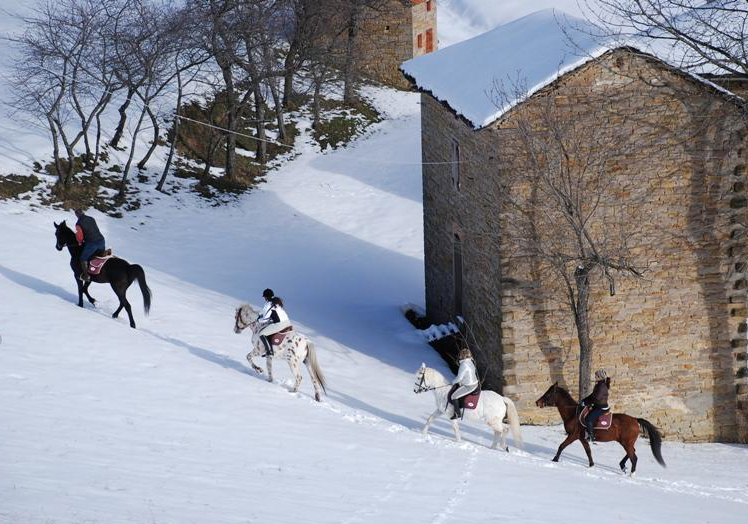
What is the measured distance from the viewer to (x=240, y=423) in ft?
53.0

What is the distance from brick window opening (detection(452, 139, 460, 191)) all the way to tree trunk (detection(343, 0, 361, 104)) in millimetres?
18570

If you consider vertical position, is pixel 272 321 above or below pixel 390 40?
below

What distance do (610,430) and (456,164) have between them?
7.53 m

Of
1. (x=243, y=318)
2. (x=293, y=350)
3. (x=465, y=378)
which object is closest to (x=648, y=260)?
(x=465, y=378)

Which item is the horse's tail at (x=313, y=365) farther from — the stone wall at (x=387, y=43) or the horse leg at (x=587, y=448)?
the stone wall at (x=387, y=43)

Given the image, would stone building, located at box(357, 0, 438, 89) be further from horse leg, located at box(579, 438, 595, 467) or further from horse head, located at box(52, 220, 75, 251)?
horse leg, located at box(579, 438, 595, 467)

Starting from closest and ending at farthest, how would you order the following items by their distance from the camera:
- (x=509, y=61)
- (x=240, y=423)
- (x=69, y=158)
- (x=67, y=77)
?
(x=240, y=423) < (x=509, y=61) < (x=69, y=158) < (x=67, y=77)

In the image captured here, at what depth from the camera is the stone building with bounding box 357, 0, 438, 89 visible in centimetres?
4369

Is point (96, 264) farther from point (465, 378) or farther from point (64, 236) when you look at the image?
point (465, 378)

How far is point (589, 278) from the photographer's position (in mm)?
20672

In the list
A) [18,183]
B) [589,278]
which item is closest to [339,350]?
[589,278]

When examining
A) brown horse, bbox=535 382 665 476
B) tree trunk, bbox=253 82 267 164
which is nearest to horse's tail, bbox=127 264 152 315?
brown horse, bbox=535 382 665 476

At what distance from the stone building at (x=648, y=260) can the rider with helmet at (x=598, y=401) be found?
10.9 feet

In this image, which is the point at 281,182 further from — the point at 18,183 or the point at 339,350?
the point at 339,350
